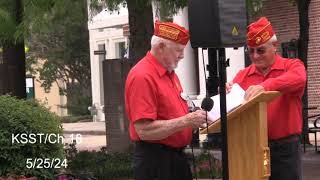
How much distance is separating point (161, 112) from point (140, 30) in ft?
24.6

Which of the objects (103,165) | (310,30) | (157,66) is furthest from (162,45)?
(310,30)

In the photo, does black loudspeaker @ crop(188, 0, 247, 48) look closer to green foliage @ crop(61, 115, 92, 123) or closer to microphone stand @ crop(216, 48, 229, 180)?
microphone stand @ crop(216, 48, 229, 180)

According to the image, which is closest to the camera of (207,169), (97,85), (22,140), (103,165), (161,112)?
(161,112)

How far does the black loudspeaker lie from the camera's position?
4.50m

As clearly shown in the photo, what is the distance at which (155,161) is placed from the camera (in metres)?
4.57

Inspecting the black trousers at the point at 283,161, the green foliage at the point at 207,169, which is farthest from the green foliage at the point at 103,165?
the black trousers at the point at 283,161

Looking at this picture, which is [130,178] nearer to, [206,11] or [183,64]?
[206,11]

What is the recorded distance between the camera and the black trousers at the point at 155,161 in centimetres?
457

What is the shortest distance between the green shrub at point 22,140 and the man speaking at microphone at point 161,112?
10.2 ft

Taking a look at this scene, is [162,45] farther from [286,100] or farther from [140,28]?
[140,28]

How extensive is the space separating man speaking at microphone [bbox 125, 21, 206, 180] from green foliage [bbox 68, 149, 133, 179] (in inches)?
217

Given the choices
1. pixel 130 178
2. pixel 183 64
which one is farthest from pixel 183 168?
pixel 183 64

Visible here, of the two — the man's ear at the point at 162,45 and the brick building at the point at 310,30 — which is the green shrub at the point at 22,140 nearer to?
the man's ear at the point at 162,45

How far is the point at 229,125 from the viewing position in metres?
4.75
